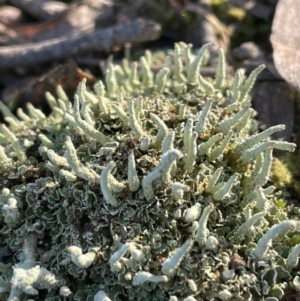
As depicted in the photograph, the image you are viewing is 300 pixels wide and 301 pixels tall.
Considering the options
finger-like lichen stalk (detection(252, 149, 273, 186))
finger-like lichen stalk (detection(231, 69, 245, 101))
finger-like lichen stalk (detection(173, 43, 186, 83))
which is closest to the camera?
finger-like lichen stalk (detection(252, 149, 273, 186))

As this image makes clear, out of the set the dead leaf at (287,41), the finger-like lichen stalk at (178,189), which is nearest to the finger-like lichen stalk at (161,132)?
the finger-like lichen stalk at (178,189)

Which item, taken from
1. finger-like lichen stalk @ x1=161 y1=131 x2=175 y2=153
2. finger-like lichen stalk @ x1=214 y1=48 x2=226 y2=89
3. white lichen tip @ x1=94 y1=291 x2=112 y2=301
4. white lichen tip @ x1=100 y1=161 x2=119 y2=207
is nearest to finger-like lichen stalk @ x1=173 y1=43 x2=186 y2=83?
finger-like lichen stalk @ x1=214 y1=48 x2=226 y2=89

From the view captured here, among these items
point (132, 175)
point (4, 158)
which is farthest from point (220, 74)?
point (4, 158)

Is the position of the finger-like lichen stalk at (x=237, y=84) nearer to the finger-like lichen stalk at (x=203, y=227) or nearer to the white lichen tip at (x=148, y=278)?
the finger-like lichen stalk at (x=203, y=227)

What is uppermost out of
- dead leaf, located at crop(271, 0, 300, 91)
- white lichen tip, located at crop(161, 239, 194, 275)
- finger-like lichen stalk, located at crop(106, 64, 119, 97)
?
dead leaf, located at crop(271, 0, 300, 91)

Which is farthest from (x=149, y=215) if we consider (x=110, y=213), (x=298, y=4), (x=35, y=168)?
(x=298, y=4)

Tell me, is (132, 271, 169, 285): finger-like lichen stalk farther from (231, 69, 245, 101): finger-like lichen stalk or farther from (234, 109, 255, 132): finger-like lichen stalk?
(231, 69, 245, 101): finger-like lichen stalk

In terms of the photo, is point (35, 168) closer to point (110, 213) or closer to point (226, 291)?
point (110, 213)

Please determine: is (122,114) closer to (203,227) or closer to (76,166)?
(76,166)
